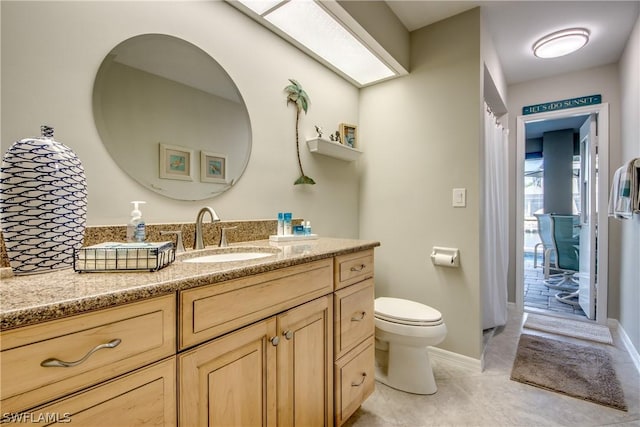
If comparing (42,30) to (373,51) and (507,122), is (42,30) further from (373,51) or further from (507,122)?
(507,122)

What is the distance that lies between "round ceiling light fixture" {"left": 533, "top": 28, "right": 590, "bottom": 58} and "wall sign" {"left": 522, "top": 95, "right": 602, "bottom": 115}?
657 mm

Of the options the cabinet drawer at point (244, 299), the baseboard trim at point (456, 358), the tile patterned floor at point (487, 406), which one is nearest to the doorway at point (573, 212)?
the tile patterned floor at point (487, 406)

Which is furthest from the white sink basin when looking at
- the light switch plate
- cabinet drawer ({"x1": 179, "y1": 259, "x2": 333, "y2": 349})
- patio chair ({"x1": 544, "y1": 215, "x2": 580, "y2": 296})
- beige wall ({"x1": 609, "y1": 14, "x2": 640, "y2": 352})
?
patio chair ({"x1": 544, "y1": 215, "x2": 580, "y2": 296})

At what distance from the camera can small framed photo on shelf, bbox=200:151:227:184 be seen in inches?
56.3

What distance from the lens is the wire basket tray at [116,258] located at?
769mm

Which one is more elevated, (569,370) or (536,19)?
(536,19)

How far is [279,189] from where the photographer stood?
1827 mm

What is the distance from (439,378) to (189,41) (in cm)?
246

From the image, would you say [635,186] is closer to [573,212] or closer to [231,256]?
[231,256]

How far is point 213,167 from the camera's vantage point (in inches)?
57.8

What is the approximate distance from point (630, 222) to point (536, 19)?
5.80 feet

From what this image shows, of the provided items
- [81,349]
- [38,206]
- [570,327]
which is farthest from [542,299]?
[38,206]

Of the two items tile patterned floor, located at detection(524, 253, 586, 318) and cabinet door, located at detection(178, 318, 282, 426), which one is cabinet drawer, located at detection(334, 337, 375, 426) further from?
tile patterned floor, located at detection(524, 253, 586, 318)

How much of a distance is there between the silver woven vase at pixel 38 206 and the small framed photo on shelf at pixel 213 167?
608 millimetres
